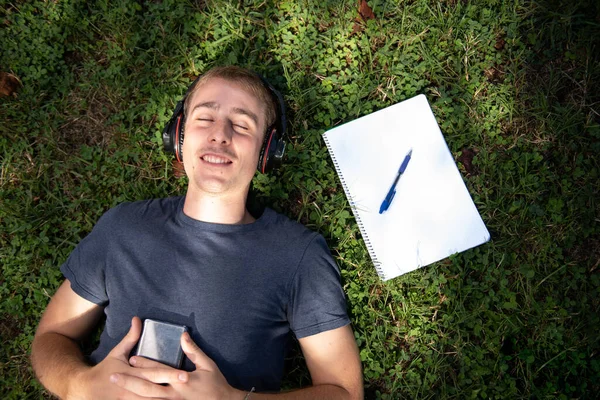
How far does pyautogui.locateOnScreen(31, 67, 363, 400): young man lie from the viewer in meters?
2.93

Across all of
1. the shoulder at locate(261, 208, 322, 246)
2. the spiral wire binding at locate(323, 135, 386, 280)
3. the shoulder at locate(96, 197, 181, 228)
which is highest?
the shoulder at locate(96, 197, 181, 228)

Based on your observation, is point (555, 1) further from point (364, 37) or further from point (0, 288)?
point (0, 288)

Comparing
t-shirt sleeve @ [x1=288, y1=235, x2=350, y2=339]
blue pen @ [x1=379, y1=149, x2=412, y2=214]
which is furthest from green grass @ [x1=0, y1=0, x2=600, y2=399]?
t-shirt sleeve @ [x1=288, y1=235, x2=350, y2=339]

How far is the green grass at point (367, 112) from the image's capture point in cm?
360

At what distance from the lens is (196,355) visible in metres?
2.75

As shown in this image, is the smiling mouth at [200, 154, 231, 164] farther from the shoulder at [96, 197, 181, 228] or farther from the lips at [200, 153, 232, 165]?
the shoulder at [96, 197, 181, 228]

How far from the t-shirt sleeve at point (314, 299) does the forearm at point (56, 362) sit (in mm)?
1380

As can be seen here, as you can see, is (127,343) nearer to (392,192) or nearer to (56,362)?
(56,362)

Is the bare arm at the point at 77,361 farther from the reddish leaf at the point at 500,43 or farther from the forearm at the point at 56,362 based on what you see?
the reddish leaf at the point at 500,43

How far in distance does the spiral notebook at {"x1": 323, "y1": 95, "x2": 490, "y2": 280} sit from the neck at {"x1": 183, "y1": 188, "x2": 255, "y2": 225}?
974 millimetres

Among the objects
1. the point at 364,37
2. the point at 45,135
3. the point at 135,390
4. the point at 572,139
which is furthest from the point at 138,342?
the point at 572,139

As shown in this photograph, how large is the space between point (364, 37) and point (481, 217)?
5.79 feet

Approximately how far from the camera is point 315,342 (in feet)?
9.99

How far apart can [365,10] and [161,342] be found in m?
3.01
